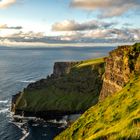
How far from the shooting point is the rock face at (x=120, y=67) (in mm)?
151000

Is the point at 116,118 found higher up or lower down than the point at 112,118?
higher up

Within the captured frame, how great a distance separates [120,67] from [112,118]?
8141 cm

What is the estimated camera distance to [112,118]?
93.1 m

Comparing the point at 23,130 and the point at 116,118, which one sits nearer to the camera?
the point at 116,118

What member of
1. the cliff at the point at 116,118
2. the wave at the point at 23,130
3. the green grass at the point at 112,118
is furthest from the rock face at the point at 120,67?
Answer: the wave at the point at 23,130

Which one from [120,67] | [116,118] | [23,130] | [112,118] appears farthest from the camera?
[120,67]

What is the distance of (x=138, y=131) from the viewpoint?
66.6m

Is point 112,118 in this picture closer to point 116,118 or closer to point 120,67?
point 116,118

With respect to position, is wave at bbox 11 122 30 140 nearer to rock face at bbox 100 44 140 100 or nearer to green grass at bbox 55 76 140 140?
rock face at bbox 100 44 140 100

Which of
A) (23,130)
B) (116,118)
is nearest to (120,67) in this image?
(23,130)

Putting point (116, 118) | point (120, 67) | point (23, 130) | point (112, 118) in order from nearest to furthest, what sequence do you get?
point (116, 118), point (112, 118), point (23, 130), point (120, 67)

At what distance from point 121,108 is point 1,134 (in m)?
78.9

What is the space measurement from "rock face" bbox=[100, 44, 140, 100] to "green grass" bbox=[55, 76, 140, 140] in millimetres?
30279

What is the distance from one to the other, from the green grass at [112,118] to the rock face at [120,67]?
30.3 metres
